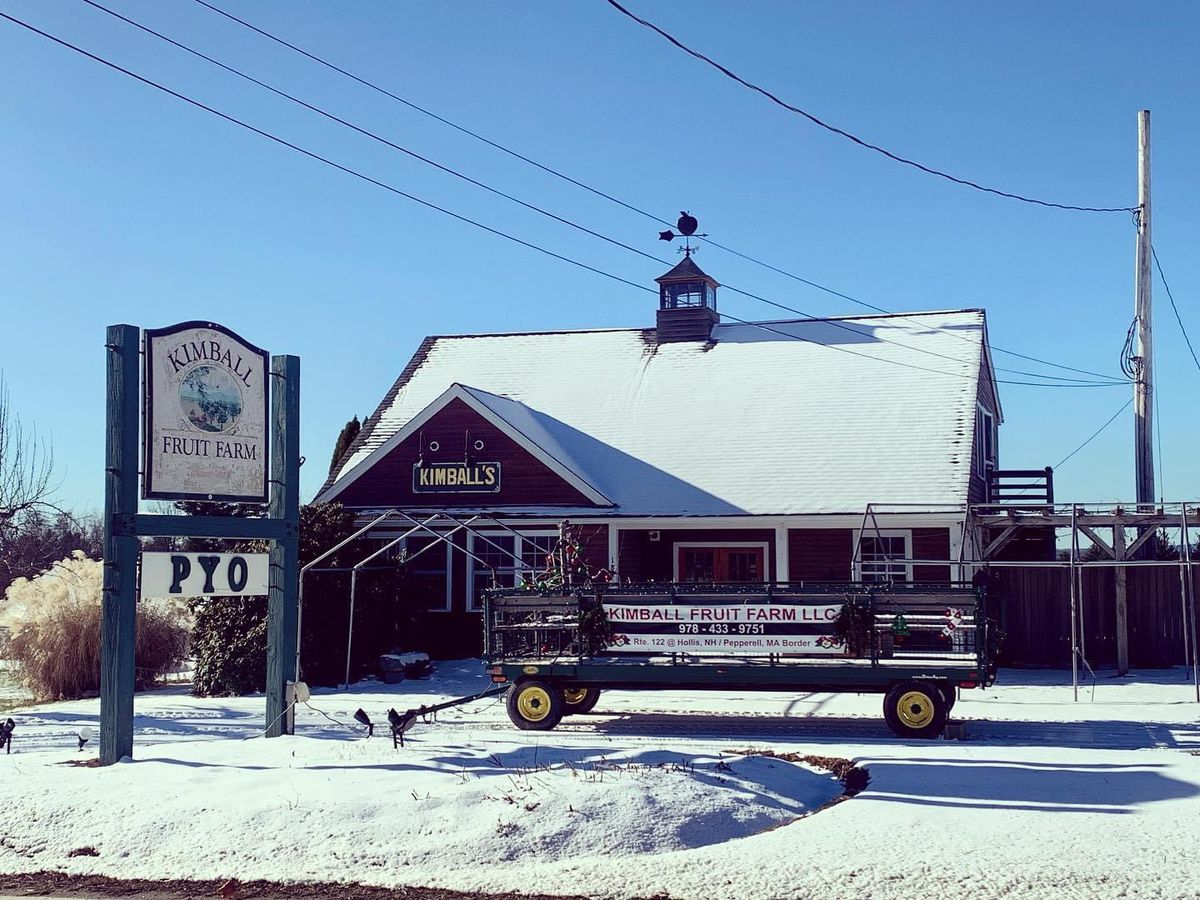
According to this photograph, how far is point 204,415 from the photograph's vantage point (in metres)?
13.8

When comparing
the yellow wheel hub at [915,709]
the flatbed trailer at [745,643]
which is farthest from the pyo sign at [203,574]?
the yellow wheel hub at [915,709]

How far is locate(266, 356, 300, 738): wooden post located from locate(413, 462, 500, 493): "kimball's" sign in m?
11.8

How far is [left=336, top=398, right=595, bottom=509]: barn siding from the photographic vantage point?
26.1m

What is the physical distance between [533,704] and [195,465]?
5276 millimetres

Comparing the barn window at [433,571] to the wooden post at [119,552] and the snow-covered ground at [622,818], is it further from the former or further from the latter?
the wooden post at [119,552]

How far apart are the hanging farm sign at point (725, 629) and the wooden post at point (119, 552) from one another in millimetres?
5950

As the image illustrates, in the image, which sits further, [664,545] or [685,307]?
[685,307]

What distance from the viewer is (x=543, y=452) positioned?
2589 centimetres

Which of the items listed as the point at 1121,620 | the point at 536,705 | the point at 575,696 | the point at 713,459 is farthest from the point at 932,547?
the point at 536,705

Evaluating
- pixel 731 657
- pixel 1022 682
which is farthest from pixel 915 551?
pixel 731 657

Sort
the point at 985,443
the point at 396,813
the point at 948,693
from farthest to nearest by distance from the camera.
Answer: the point at 985,443 → the point at 948,693 → the point at 396,813

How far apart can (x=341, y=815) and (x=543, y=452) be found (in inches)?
648

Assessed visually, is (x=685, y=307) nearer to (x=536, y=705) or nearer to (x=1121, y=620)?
(x=1121, y=620)

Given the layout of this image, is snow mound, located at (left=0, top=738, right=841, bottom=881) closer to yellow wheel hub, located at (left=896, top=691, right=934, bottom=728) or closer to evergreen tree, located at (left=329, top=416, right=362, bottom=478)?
yellow wheel hub, located at (left=896, top=691, right=934, bottom=728)
